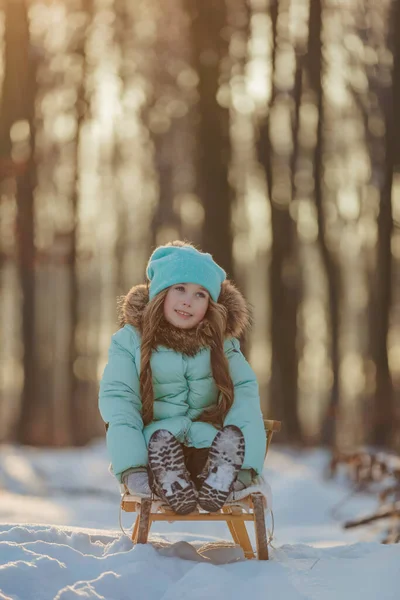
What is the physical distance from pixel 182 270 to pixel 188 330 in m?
0.30

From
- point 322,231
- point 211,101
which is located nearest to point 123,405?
point 211,101

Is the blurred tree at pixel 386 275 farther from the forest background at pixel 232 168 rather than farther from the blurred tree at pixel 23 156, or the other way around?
the blurred tree at pixel 23 156

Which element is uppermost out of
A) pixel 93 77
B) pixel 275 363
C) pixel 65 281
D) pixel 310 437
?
pixel 93 77

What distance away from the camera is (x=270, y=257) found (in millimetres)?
16125

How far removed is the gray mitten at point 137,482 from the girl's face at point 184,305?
0.76 m

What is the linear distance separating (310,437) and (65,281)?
5785 millimetres

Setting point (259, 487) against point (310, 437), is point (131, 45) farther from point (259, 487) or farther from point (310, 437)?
point (259, 487)

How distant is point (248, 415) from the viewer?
421cm

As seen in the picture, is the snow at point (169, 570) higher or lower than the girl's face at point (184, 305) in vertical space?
lower

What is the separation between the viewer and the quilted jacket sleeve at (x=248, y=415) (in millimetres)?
4164

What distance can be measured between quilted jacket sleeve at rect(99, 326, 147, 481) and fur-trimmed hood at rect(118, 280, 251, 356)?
11 cm

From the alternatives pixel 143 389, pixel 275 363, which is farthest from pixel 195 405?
pixel 275 363

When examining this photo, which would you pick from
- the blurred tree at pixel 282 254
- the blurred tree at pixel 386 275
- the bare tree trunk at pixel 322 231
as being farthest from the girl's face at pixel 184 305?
the bare tree trunk at pixel 322 231

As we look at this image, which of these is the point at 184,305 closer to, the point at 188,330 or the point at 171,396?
the point at 188,330
